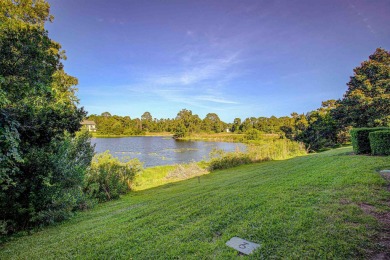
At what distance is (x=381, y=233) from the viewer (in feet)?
8.30

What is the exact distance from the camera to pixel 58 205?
581 centimetres

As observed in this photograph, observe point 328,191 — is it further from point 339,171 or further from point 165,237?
point 165,237

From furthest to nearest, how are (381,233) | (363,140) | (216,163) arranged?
(216,163) → (363,140) → (381,233)

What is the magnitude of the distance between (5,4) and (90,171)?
22.8ft

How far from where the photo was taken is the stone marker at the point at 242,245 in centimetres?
259

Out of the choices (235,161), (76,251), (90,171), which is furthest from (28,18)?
(235,161)

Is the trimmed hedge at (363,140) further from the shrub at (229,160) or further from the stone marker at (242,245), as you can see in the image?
the stone marker at (242,245)

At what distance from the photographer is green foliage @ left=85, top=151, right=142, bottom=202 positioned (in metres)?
9.41

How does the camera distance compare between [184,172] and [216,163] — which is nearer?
[184,172]

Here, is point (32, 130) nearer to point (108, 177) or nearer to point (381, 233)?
point (381, 233)

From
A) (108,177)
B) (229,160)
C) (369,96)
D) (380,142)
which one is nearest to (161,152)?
(229,160)

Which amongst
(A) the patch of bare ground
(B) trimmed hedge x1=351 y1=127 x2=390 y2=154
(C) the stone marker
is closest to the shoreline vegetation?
(B) trimmed hedge x1=351 y1=127 x2=390 y2=154

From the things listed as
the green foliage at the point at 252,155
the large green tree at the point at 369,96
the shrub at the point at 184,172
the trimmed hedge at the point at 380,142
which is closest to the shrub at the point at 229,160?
the green foliage at the point at 252,155

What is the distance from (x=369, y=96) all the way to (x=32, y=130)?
23.5m
